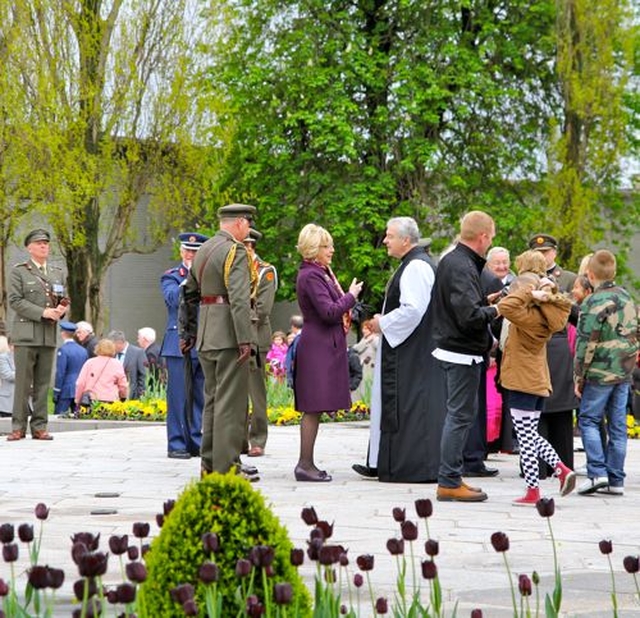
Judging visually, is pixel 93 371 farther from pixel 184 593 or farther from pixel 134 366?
pixel 184 593

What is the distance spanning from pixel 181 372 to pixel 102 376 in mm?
6868

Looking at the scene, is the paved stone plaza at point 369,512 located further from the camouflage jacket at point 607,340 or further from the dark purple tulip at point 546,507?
the dark purple tulip at point 546,507

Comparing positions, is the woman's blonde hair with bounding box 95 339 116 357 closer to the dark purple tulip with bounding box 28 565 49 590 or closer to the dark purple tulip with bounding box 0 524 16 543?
the dark purple tulip with bounding box 0 524 16 543

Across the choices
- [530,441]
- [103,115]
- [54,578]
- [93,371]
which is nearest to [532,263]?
[530,441]

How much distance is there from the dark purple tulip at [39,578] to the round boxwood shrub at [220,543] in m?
0.50

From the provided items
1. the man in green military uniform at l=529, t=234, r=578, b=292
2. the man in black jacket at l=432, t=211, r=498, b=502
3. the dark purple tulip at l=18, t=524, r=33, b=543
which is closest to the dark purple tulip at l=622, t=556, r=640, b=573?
the dark purple tulip at l=18, t=524, r=33, b=543

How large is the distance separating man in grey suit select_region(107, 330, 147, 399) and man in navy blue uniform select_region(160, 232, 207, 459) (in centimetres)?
829

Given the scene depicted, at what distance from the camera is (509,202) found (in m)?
36.3

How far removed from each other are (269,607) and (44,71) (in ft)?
93.4

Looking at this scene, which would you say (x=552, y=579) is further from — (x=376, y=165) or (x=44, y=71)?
(x=376, y=165)

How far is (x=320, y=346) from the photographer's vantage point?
1089cm

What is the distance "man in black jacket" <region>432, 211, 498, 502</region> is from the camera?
923 cm

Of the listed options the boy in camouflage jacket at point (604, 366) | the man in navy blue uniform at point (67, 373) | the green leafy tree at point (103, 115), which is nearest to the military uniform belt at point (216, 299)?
the boy in camouflage jacket at point (604, 366)

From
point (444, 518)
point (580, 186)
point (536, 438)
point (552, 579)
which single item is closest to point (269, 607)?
point (552, 579)
